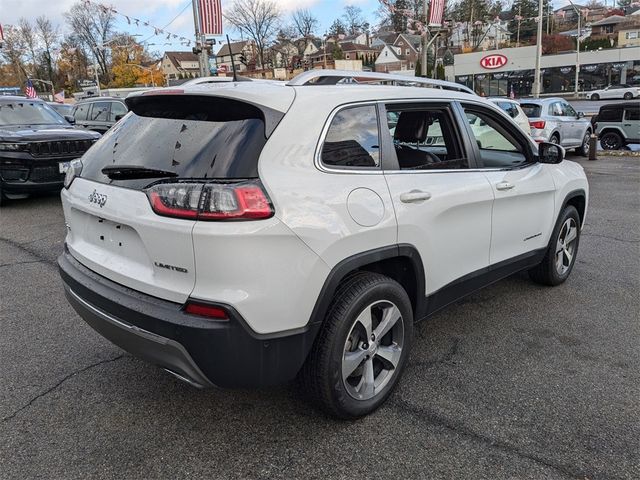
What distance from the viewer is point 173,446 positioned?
2.56 meters

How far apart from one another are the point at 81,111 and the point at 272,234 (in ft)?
45.8

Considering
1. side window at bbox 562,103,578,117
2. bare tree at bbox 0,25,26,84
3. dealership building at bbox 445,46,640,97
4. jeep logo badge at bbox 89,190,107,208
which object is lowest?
side window at bbox 562,103,578,117

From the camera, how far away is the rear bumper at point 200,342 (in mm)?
2191

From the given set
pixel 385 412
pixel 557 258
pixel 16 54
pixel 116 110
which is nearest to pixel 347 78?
pixel 385 412

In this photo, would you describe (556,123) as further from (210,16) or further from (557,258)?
(557,258)

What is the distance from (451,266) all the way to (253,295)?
1.54 metres

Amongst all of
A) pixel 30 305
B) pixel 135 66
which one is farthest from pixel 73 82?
pixel 30 305

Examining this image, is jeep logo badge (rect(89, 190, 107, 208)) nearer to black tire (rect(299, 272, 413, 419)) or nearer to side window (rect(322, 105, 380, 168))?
side window (rect(322, 105, 380, 168))

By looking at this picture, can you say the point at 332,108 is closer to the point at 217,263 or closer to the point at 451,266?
the point at 217,263

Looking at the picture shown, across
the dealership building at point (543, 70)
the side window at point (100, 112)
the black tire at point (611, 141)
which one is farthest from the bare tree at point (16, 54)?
the black tire at point (611, 141)

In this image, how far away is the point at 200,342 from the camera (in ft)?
7.18

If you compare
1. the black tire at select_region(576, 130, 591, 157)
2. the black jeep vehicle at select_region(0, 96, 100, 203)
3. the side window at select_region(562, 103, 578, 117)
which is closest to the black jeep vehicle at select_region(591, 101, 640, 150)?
the black tire at select_region(576, 130, 591, 157)

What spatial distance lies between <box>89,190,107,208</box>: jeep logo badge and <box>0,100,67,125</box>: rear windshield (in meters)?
7.73

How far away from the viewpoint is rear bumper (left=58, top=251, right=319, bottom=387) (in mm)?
2191
